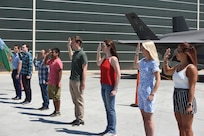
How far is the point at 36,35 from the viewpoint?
85.7 feet

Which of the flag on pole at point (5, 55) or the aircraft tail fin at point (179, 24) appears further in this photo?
the aircraft tail fin at point (179, 24)

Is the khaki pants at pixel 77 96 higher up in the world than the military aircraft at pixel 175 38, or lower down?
lower down

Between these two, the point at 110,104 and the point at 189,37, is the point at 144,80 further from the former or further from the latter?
the point at 189,37

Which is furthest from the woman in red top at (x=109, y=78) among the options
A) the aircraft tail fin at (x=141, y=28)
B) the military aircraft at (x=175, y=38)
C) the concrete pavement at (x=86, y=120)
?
the aircraft tail fin at (x=141, y=28)

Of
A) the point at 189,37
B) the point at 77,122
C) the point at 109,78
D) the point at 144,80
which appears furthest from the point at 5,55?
the point at 189,37

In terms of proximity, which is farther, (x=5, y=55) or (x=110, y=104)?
(x=5, y=55)

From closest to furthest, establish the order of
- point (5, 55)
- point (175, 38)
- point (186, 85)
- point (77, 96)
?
point (186, 85), point (77, 96), point (5, 55), point (175, 38)

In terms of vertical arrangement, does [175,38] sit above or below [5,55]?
above

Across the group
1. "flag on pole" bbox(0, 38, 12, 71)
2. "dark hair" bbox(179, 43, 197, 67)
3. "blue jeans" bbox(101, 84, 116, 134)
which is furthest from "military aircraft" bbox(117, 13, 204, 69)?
"dark hair" bbox(179, 43, 197, 67)

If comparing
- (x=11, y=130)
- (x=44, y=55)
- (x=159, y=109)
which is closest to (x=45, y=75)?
(x=44, y=55)

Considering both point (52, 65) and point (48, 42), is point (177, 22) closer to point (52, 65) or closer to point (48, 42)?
point (48, 42)

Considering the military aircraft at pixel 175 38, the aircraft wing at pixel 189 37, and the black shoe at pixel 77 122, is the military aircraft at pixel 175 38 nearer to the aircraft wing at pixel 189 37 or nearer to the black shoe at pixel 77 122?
the aircraft wing at pixel 189 37

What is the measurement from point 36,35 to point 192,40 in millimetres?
13297

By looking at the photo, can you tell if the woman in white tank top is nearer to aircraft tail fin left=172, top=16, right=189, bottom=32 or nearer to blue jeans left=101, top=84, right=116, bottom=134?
blue jeans left=101, top=84, right=116, bottom=134
